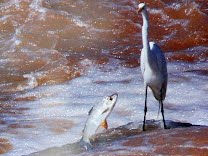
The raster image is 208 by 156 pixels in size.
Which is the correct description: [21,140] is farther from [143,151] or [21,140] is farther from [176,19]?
[176,19]

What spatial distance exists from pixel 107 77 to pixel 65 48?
1.56m

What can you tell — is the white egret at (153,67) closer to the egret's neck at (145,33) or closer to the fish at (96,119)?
the egret's neck at (145,33)

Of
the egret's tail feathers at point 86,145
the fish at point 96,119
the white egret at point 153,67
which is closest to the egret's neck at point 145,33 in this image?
the white egret at point 153,67

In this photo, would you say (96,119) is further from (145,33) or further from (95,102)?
(95,102)

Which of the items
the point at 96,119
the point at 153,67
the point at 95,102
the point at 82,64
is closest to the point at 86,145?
the point at 96,119

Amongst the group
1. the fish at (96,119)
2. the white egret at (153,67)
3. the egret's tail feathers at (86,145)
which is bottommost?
the egret's tail feathers at (86,145)

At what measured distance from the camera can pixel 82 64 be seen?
30.6ft

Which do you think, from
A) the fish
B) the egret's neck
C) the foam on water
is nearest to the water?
the foam on water

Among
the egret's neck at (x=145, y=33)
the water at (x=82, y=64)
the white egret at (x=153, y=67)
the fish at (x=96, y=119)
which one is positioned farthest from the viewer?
the water at (x=82, y=64)

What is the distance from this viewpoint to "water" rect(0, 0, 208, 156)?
718cm

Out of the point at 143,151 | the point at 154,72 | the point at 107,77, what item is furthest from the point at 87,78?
the point at 143,151

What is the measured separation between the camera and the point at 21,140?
257 inches

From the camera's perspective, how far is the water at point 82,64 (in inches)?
283

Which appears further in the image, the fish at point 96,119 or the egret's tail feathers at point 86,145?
the fish at point 96,119
